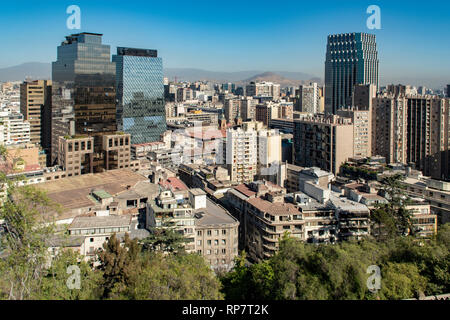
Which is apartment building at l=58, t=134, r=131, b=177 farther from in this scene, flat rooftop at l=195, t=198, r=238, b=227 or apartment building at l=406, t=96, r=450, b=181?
apartment building at l=406, t=96, r=450, b=181

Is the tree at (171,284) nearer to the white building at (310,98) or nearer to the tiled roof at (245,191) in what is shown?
the tiled roof at (245,191)

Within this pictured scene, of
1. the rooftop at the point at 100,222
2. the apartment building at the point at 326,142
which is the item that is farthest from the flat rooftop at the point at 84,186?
the apartment building at the point at 326,142

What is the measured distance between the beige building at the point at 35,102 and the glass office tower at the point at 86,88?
543 centimetres

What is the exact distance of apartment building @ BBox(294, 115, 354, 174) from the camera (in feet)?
80.3

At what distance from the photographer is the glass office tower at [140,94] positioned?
37.8 metres

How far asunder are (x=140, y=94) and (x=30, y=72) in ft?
33.2

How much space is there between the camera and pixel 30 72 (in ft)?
103

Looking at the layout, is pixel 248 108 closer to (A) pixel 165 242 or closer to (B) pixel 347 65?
(B) pixel 347 65

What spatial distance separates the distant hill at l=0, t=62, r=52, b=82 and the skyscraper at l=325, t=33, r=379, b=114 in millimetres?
29389

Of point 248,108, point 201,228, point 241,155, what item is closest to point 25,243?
point 201,228

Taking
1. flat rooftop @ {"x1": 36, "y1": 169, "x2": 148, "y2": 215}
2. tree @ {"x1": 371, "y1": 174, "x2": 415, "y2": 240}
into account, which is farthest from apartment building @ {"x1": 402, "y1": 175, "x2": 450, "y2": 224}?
flat rooftop @ {"x1": 36, "y1": 169, "x2": 148, "y2": 215}
